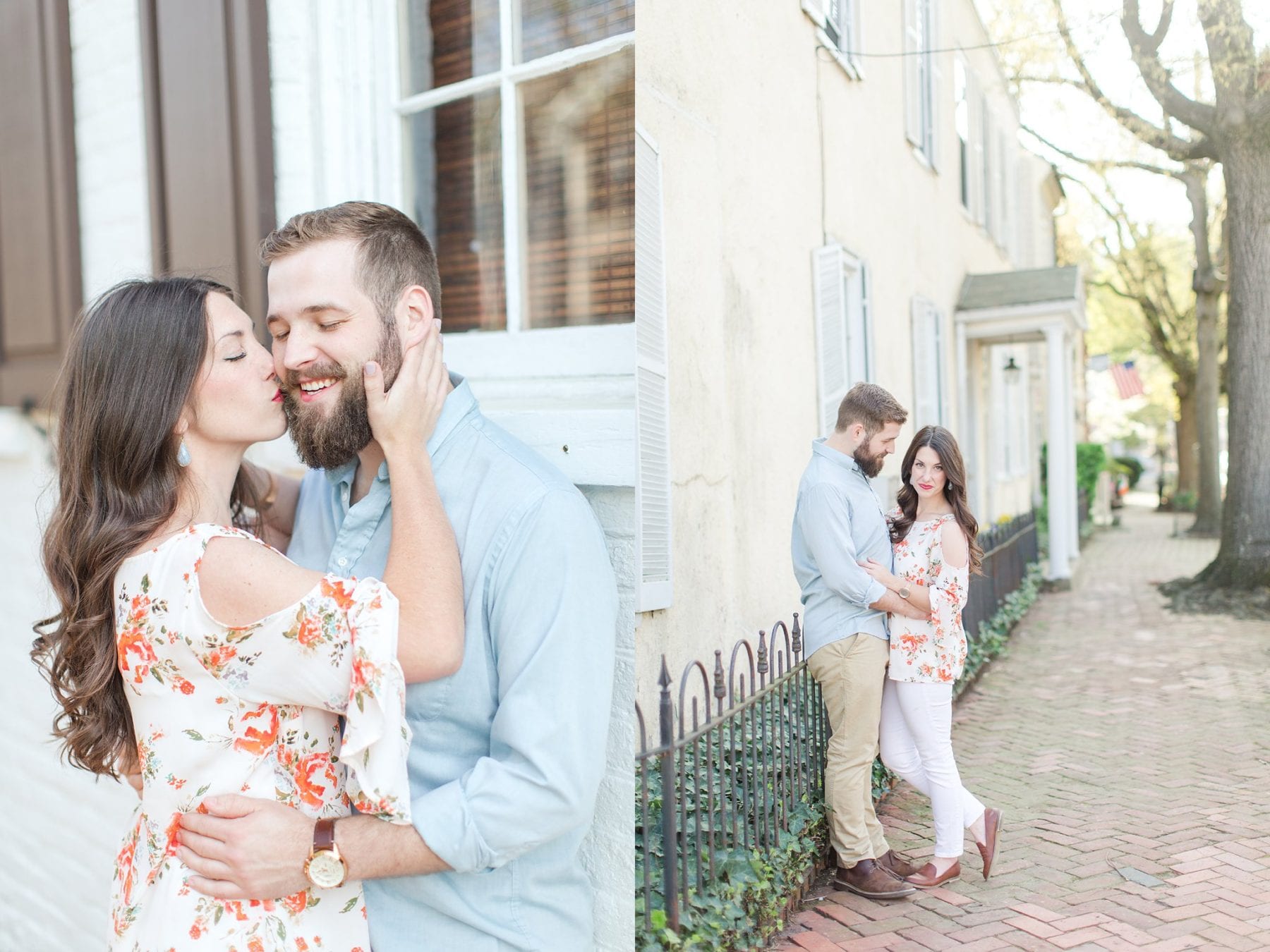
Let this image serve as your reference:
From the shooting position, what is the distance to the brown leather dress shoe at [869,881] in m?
1.38

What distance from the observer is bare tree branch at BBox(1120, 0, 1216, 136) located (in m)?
1.34

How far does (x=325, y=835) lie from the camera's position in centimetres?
148

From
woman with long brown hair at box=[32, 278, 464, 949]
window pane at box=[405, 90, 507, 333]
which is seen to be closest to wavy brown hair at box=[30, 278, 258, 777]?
woman with long brown hair at box=[32, 278, 464, 949]

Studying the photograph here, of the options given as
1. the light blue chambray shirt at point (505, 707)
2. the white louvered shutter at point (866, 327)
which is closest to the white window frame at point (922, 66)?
the white louvered shutter at point (866, 327)

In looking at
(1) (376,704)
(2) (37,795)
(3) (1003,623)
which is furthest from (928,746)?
(2) (37,795)

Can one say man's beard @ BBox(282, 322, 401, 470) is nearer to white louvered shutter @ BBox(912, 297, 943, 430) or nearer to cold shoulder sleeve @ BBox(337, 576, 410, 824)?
cold shoulder sleeve @ BBox(337, 576, 410, 824)

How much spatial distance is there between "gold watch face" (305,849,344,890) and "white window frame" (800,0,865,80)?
4.34ft

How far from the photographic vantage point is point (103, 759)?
185 cm

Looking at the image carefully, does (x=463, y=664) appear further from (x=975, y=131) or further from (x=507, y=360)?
(x=975, y=131)

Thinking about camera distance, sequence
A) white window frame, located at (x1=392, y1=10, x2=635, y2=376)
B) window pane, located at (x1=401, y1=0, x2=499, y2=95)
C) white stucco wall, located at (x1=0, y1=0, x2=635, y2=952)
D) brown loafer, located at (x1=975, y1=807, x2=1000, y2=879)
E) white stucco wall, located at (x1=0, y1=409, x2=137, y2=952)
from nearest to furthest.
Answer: brown loafer, located at (x1=975, y1=807, x2=1000, y2=879), white stucco wall, located at (x1=0, y1=0, x2=635, y2=952), white window frame, located at (x1=392, y1=10, x2=635, y2=376), window pane, located at (x1=401, y1=0, x2=499, y2=95), white stucco wall, located at (x1=0, y1=409, x2=137, y2=952)

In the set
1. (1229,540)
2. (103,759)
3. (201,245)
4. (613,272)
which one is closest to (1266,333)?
(1229,540)

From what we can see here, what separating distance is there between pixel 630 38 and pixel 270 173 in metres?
1.16

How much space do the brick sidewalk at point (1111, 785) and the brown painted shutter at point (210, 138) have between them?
1.80m

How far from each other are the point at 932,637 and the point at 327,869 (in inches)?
36.1
